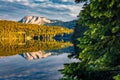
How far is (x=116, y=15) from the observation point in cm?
915

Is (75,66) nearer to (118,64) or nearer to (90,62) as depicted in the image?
(90,62)

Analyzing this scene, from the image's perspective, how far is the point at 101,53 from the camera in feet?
31.6

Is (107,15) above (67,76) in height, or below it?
above

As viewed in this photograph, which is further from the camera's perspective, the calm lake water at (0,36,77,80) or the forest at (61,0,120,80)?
the calm lake water at (0,36,77,80)

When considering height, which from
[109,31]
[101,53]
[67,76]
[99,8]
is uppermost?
[99,8]

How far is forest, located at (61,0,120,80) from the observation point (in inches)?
360

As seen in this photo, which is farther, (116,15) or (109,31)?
(109,31)

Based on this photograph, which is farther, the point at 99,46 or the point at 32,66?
the point at 32,66

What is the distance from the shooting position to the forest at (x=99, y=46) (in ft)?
30.0

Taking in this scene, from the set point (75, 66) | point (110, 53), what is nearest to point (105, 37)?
point (110, 53)

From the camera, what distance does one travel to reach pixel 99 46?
31.6ft

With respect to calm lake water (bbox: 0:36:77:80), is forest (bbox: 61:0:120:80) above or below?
above

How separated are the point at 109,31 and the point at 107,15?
98 cm

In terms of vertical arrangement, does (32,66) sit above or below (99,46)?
below
